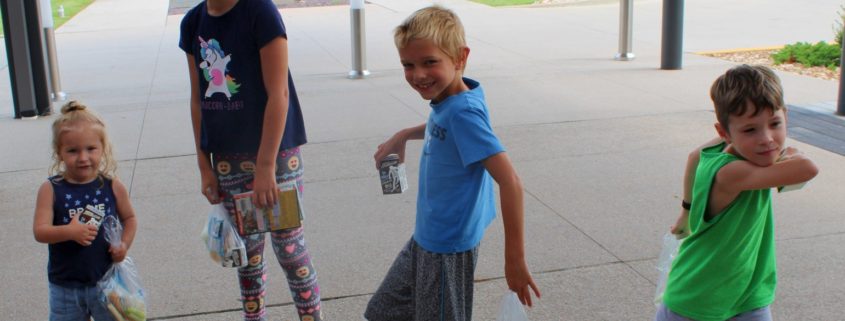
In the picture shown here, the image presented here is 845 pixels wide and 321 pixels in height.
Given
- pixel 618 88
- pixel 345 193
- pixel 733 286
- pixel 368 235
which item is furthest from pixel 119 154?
pixel 733 286

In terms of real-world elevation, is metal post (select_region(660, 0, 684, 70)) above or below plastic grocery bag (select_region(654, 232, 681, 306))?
below

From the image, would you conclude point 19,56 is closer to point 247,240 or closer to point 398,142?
point 247,240

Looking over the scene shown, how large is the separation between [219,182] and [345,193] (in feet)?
8.63

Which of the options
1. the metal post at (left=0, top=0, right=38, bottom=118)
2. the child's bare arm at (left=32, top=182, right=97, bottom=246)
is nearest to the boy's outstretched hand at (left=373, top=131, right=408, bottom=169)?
the child's bare arm at (left=32, top=182, right=97, bottom=246)

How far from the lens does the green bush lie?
1136 centimetres

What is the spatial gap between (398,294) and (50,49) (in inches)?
301

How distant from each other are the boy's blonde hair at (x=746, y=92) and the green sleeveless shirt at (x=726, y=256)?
0.51ft

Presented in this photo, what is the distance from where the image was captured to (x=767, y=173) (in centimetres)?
265

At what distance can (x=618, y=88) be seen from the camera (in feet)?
32.0

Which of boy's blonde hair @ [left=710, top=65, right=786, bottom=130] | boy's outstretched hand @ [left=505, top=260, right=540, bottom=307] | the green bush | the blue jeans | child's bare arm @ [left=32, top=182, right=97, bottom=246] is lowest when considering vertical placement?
the green bush

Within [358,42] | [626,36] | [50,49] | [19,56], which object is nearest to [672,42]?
[626,36]

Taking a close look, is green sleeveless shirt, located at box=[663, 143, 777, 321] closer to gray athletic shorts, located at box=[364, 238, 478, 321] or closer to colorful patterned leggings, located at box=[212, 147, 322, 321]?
gray athletic shorts, located at box=[364, 238, 478, 321]

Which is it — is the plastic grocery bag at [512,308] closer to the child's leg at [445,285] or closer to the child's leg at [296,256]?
the child's leg at [445,285]

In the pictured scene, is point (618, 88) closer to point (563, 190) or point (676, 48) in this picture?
point (676, 48)
